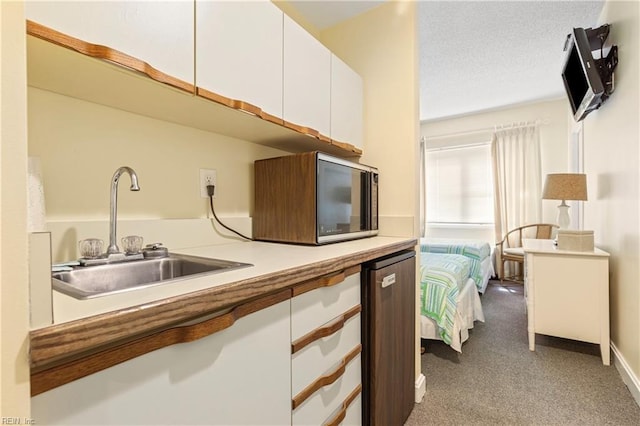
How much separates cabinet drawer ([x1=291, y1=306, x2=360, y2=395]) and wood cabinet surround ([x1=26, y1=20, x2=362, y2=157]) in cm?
84

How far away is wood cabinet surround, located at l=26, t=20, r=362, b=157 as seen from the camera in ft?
2.28

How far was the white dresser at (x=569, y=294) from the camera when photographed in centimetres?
203

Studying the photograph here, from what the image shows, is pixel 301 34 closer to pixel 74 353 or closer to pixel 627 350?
pixel 74 353

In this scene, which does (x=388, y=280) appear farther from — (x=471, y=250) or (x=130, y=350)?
(x=471, y=250)

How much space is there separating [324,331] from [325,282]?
0.50 ft

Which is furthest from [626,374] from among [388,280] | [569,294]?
[388,280]

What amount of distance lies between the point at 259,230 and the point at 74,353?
108 cm

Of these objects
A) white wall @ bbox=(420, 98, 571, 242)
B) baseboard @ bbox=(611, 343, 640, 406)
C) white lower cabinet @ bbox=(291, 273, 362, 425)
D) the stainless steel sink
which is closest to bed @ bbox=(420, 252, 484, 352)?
baseboard @ bbox=(611, 343, 640, 406)

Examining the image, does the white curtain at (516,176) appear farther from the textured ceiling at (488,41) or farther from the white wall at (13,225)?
the white wall at (13,225)

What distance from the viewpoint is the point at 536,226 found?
4098mm

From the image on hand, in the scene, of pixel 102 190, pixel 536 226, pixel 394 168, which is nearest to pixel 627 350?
pixel 394 168

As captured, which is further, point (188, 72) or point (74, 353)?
point (188, 72)

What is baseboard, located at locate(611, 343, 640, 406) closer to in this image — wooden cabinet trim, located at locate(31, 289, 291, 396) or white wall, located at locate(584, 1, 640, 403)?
white wall, located at locate(584, 1, 640, 403)

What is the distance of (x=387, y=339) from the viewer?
1.23 metres
